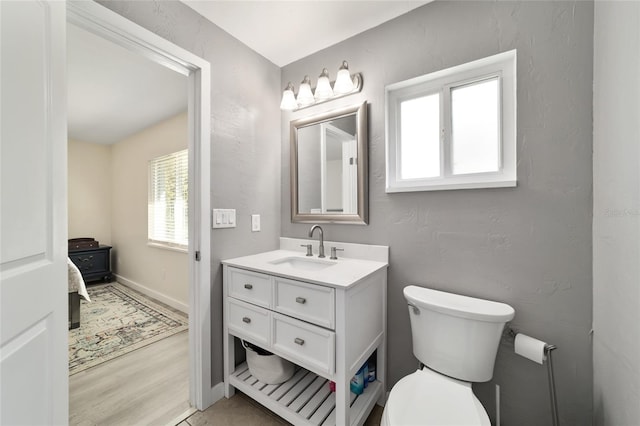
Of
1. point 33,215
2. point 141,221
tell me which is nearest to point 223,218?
point 33,215

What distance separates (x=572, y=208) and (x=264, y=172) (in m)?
1.74

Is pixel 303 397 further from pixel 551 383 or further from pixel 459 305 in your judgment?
pixel 551 383

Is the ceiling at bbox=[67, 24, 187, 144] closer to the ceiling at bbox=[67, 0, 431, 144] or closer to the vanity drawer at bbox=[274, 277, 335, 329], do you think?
the ceiling at bbox=[67, 0, 431, 144]

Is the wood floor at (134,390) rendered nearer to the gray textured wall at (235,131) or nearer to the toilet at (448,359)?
the gray textured wall at (235,131)

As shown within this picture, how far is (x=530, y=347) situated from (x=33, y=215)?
1.76 meters

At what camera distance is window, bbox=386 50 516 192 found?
49.9 inches

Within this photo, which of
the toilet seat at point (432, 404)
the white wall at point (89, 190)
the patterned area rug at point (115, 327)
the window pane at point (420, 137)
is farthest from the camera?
the white wall at point (89, 190)

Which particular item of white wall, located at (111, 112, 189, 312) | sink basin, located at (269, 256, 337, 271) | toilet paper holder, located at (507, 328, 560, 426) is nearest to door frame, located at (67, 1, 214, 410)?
sink basin, located at (269, 256, 337, 271)

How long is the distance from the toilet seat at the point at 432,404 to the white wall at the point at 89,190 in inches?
203

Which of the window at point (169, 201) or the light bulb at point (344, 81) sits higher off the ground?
the light bulb at point (344, 81)

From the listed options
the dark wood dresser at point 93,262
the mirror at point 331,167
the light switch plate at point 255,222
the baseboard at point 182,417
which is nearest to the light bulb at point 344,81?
the mirror at point 331,167

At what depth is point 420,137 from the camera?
1543mm

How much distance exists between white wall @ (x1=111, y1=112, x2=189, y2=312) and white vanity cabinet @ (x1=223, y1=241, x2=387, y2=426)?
1544 millimetres

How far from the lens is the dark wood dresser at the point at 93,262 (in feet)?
12.2
